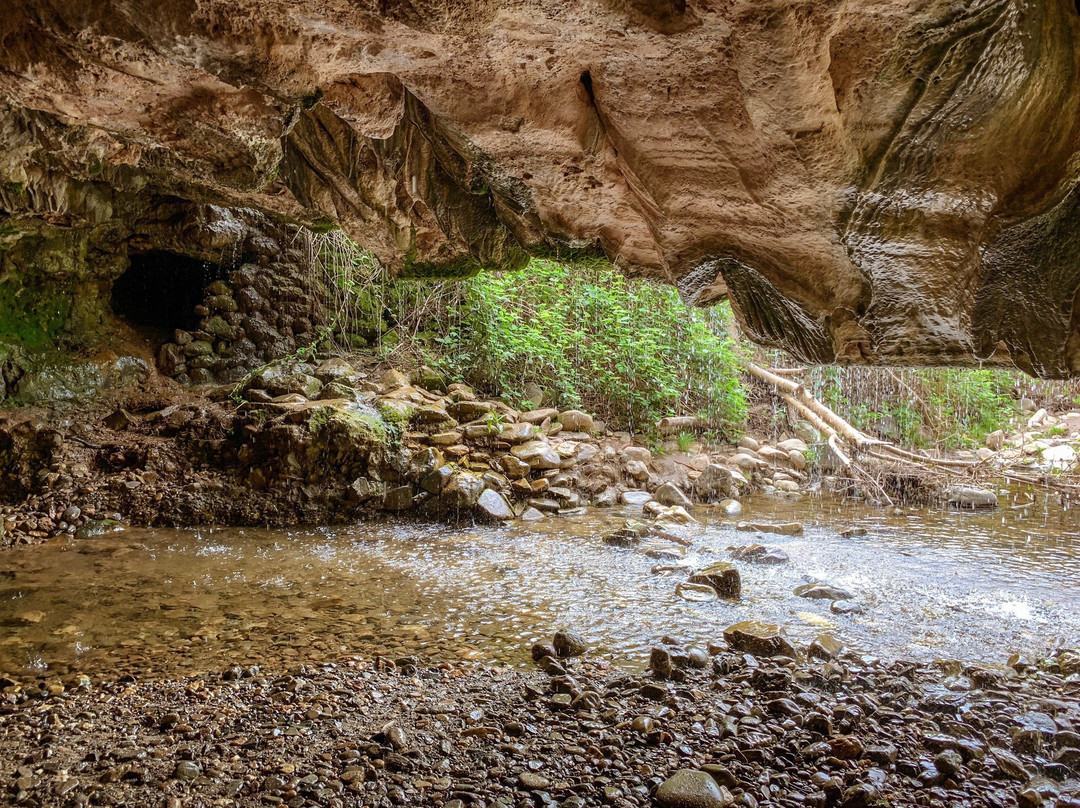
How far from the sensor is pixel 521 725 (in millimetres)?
2584

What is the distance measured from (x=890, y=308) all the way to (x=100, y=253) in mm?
7662

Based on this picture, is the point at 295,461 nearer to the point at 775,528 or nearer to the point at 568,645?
the point at 568,645

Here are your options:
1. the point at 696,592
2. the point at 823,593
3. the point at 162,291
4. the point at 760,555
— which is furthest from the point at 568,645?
the point at 162,291

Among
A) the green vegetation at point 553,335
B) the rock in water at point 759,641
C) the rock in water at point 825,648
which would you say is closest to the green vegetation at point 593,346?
the green vegetation at point 553,335

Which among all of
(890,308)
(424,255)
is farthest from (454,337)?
(890,308)

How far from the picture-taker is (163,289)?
809 cm

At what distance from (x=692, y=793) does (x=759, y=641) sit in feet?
4.46

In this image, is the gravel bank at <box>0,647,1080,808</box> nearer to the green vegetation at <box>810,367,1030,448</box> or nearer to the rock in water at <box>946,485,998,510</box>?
the rock in water at <box>946,485,998,510</box>

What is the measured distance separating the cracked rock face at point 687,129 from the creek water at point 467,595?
1.89 m

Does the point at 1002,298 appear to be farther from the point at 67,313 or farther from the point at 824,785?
the point at 67,313

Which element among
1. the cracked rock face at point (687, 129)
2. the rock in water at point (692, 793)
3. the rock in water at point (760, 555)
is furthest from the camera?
the rock in water at point (760, 555)

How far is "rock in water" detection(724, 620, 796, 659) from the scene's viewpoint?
3.29m

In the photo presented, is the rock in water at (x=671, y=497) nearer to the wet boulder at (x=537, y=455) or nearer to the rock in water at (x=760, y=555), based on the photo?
the wet boulder at (x=537, y=455)

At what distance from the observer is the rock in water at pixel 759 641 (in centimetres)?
329
